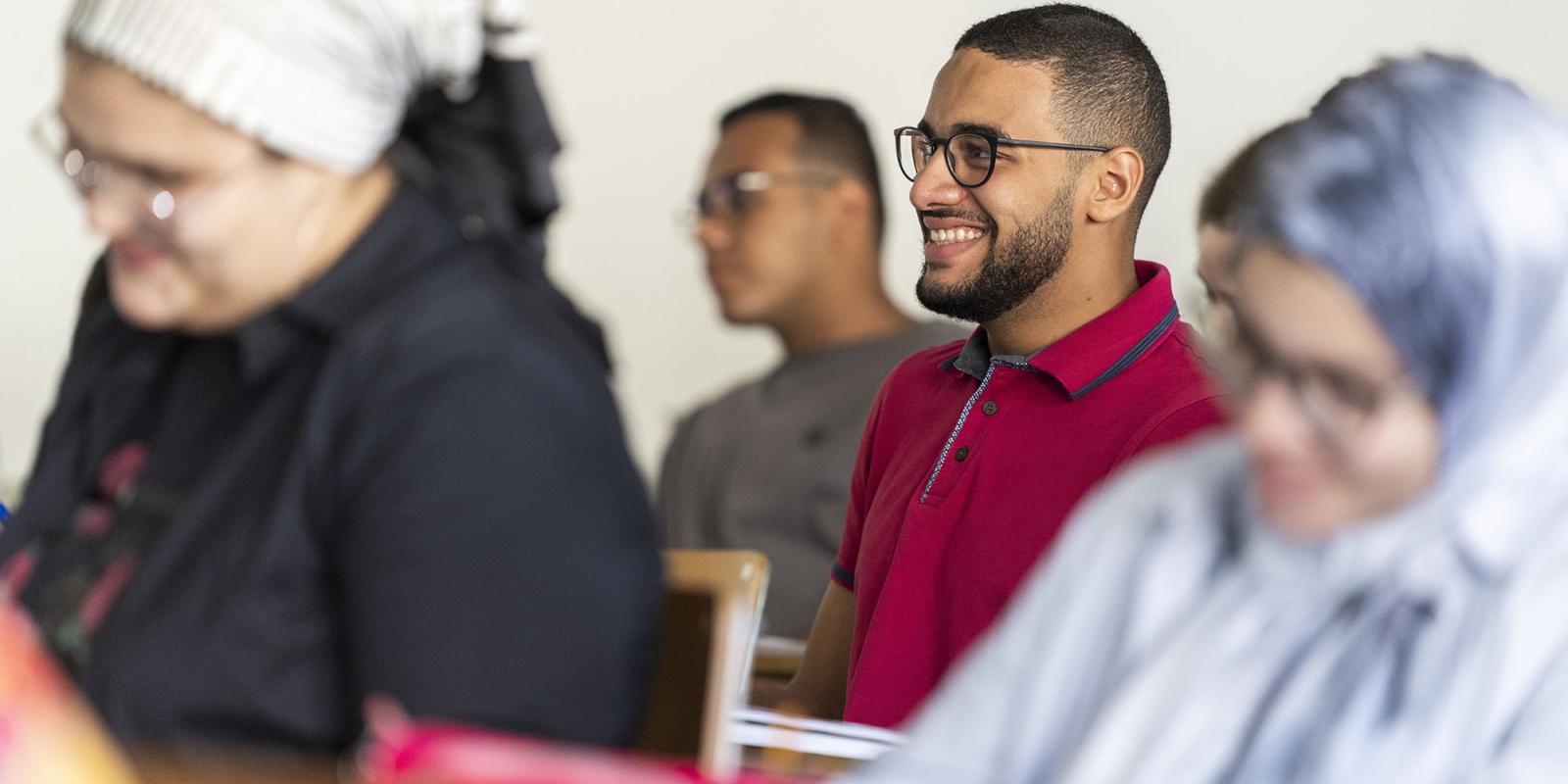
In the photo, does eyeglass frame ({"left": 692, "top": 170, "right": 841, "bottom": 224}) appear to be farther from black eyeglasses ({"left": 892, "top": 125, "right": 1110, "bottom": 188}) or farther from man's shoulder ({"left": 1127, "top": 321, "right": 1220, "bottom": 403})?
man's shoulder ({"left": 1127, "top": 321, "right": 1220, "bottom": 403})

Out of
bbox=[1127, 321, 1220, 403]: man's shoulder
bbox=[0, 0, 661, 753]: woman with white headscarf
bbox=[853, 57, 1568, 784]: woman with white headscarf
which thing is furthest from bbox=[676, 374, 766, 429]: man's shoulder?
bbox=[853, 57, 1568, 784]: woman with white headscarf

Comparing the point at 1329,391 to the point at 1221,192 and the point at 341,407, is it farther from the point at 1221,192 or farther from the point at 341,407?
the point at 1221,192

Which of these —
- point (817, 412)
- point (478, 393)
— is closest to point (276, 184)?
point (478, 393)

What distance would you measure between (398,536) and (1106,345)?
1.10m

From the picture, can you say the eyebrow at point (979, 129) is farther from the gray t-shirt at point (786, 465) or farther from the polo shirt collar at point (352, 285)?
the polo shirt collar at point (352, 285)

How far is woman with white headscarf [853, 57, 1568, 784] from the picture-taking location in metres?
1.11

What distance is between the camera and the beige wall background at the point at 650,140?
3.97m

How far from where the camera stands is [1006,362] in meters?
2.19

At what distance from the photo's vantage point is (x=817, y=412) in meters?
3.24

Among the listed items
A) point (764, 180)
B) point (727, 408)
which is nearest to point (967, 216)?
point (727, 408)

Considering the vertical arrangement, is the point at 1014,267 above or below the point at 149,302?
below

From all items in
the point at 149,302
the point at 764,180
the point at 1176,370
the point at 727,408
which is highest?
the point at 149,302

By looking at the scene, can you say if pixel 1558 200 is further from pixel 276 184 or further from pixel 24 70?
pixel 24 70

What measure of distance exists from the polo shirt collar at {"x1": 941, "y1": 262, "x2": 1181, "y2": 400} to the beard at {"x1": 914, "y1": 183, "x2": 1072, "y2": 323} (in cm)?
A: 7
